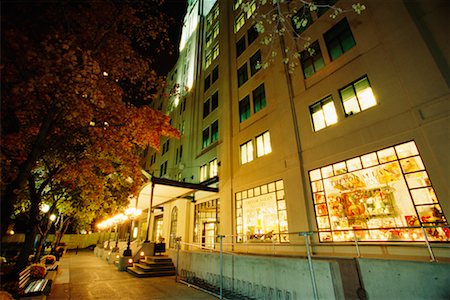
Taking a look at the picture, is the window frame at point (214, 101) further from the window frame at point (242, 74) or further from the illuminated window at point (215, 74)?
the window frame at point (242, 74)

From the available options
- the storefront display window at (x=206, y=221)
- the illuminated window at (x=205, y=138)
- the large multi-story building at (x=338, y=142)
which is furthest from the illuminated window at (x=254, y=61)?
the storefront display window at (x=206, y=221)

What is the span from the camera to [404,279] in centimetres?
573

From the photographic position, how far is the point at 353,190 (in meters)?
8.76

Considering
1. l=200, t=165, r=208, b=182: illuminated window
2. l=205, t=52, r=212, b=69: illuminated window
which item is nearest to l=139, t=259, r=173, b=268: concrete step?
Result: l=200, t=165, r=208, b=182: illuminated window

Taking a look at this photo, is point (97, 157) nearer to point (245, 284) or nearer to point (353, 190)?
point (245, 284)

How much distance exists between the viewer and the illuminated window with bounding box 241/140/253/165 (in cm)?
1435

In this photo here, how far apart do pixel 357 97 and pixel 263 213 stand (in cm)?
769

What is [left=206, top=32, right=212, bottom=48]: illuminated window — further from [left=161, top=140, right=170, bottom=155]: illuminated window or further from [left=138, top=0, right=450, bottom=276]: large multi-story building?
[left=161, top=140, right=170, bottom=155]: illuminated window

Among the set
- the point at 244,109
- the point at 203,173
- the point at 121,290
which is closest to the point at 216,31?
the point at 244,109

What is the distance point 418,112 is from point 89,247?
63.1m

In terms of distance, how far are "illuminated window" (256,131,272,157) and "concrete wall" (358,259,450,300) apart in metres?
7.62

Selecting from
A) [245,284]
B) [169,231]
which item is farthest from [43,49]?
[169,231]

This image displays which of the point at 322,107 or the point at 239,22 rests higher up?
the point at 239,22

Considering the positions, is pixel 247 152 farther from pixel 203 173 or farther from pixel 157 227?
pixel 157 227
